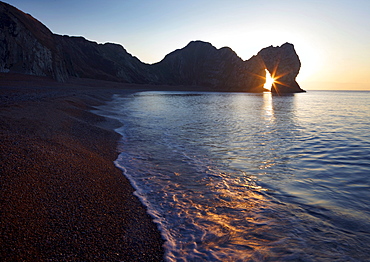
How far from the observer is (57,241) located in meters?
3.62

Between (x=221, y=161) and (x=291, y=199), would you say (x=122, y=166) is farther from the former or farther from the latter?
(x=291, y=199)

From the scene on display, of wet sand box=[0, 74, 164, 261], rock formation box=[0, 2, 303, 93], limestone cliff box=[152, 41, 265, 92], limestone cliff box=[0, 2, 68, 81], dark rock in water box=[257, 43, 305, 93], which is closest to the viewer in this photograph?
wet sand box=[0, 74, 164, 261]

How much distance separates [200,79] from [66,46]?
90.8m

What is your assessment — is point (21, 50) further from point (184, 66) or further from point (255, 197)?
point (184, 66)

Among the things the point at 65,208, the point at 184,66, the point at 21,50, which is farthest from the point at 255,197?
the point at 184,66

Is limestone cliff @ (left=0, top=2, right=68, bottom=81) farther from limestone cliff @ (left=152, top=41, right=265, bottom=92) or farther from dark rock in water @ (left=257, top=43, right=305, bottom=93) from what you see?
dark rock in water @ (left=257, top=43, right=305, bottom=93)

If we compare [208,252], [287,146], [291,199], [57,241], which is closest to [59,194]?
[57,241]

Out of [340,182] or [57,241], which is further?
[340,182]

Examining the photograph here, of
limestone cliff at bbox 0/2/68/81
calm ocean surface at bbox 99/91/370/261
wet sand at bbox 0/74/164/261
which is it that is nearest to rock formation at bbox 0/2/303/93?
limestone cliff at bbox 0/2/68/81

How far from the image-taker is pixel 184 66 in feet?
591

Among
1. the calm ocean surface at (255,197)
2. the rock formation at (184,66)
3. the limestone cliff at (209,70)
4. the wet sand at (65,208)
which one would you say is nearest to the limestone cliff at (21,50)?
the rock formation at (184,66)

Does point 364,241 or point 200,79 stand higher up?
point 200,79

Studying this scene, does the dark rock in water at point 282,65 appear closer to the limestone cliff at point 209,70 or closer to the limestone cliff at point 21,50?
the limestone cliff at point 209,70

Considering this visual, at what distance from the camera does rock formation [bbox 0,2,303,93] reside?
10141cm
